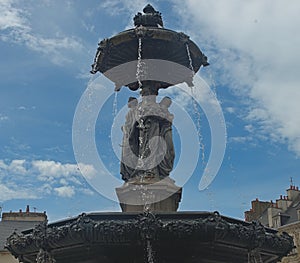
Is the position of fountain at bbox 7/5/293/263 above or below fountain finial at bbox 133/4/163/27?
below

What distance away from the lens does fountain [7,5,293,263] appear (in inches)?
300

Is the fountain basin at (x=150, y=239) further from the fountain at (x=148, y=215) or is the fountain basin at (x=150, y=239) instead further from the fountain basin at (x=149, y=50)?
the fountain basin at (x=149, y=50)

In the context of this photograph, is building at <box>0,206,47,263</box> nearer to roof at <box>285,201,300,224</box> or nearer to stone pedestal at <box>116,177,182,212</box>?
roof at <box>285,201,300,224</box>

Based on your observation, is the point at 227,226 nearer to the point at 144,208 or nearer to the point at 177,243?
the point at 177,243

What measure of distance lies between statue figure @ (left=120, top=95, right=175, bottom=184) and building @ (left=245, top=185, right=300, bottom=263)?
27380 mm

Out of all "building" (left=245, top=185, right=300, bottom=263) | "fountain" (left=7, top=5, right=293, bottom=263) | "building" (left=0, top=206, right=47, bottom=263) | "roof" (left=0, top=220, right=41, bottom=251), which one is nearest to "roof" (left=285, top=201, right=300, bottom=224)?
→ "building" (left=245, top=185, right=300, bottom=263)

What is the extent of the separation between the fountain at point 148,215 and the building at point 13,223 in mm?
22945

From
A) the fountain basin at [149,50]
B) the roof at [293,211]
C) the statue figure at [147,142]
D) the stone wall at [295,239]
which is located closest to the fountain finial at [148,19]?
the fountain basin at [149,50]

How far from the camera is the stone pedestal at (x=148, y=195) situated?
9578 mm

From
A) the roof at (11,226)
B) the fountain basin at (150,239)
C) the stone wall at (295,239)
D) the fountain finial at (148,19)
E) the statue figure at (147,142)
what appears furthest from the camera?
the stone wall at (295,239)

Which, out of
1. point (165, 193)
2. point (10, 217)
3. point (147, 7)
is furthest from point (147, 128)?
point (10, 217)

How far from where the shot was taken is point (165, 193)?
9.69m

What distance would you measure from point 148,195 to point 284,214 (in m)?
32.6

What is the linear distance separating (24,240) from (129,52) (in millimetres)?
4301
